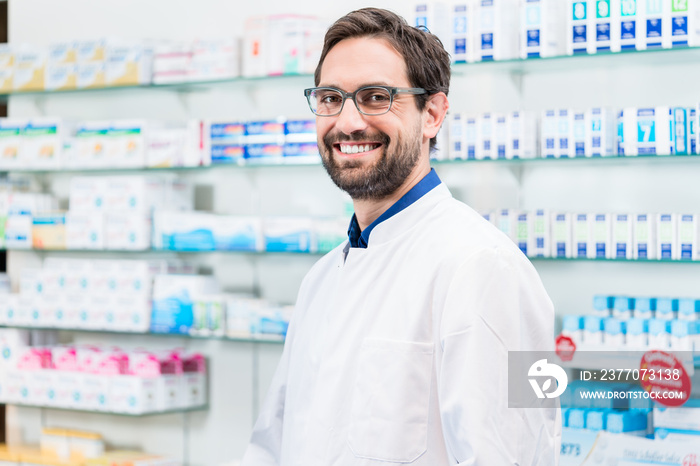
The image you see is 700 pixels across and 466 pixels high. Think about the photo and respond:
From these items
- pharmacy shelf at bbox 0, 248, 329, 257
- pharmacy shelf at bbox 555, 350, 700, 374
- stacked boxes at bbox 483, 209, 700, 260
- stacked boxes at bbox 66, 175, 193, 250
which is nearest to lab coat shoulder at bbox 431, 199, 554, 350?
pharmacy shelf at bbox 555, 350, 700, 374

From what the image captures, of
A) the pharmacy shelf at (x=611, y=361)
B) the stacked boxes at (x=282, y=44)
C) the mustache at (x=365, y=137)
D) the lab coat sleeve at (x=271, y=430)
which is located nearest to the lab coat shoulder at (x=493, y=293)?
the mustache at (x=365, y=137)

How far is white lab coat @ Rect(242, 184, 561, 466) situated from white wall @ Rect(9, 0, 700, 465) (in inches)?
84.2

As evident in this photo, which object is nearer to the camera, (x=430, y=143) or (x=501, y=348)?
(x=501, y=348)

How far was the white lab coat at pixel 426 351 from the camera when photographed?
145 centimetres

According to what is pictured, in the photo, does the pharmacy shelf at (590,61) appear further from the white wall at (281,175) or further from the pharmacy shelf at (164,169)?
the pharmacy shelf at (164,169)

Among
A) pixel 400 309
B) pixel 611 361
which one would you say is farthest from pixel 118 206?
pixel 400 309

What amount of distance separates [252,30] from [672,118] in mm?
1920

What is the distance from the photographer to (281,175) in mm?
4379

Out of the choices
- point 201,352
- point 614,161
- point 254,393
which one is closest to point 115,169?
point 201,352

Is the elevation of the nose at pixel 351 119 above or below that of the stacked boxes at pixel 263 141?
below

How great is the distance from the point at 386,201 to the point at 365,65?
0.27m

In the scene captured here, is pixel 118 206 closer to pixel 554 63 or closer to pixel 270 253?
pixel 270 253

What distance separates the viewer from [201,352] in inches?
179

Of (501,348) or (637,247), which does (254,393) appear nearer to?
(637,247)
